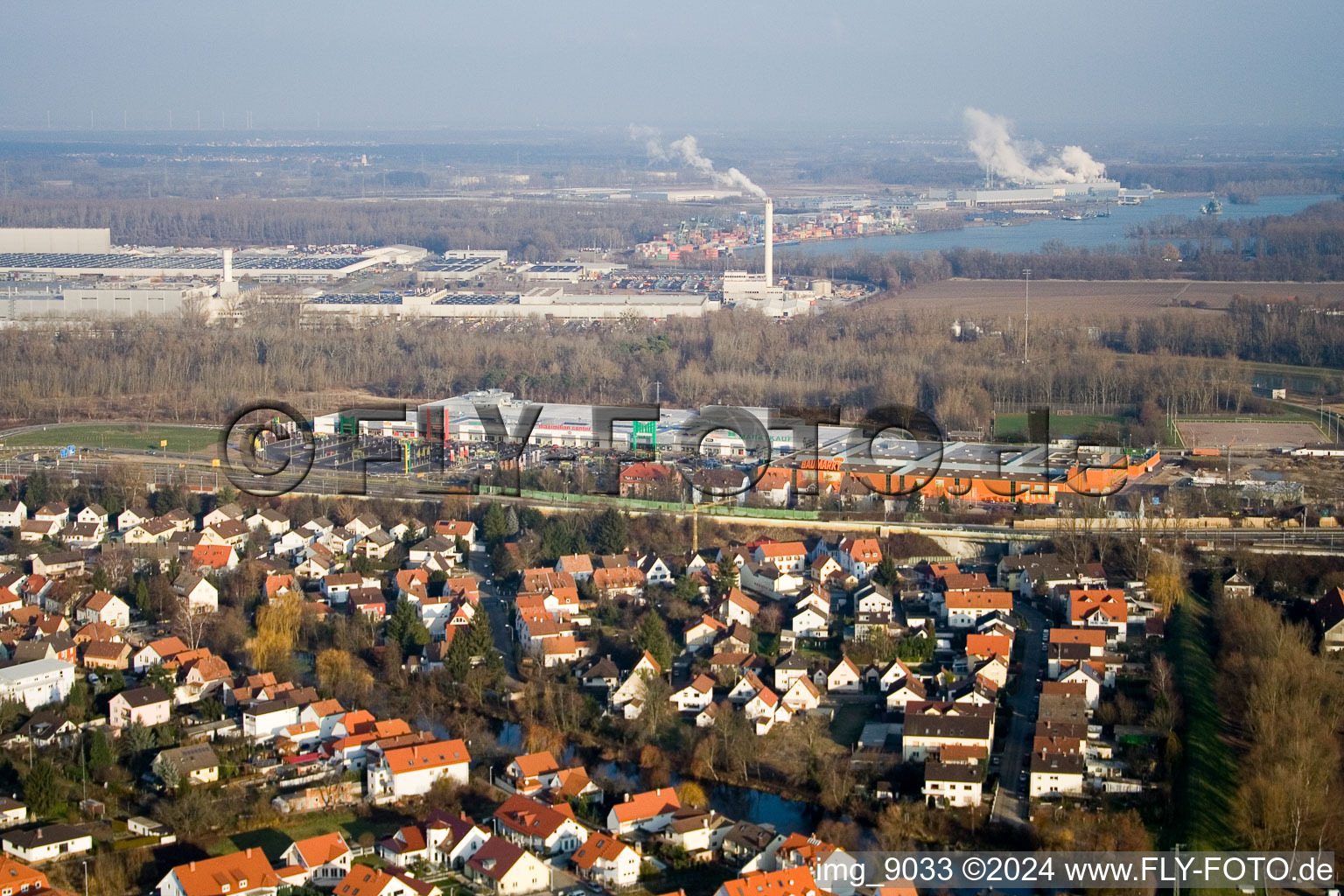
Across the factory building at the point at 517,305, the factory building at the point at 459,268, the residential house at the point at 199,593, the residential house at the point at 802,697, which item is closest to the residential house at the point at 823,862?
the residential house at the point at 802,697

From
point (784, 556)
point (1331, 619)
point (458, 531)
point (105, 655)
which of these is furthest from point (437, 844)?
point (1331, 619)

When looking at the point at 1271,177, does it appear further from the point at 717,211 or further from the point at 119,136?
the point at 119,136

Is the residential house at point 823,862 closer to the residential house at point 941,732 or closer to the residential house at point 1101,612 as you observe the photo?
the residential house at point 941,732

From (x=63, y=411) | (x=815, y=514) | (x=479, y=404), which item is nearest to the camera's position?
(x=815, y=514)

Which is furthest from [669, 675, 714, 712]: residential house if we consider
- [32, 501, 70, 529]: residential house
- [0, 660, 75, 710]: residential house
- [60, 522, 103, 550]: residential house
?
[32, 501, 70, 529]: residential house

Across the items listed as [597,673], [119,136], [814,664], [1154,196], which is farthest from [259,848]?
[119,136]

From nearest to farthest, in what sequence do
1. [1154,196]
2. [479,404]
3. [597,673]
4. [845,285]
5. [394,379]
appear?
1. [597,673]
2. [479,404]
3. [394,379]
4. [845,285]
5. [1154,196]
